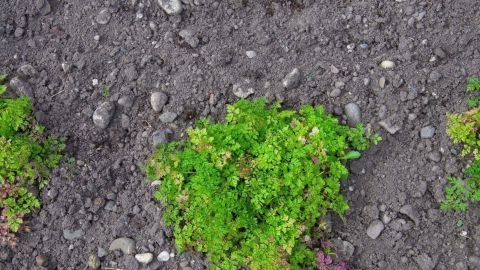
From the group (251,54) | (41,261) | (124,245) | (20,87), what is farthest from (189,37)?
(41,261)

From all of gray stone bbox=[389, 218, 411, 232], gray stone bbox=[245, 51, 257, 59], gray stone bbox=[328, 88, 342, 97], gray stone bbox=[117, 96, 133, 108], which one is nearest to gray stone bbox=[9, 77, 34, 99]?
gray stone bbox=[117, 96, 133, 108]

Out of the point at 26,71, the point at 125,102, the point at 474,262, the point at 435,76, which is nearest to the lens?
the point at 474,262

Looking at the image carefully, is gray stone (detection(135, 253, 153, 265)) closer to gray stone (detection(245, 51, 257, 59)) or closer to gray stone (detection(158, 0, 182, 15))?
gray stone (detection(245, 51, 257, 59))

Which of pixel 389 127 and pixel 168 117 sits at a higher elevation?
pixel 168 117

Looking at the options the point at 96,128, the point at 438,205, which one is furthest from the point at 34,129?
the point at 438,205

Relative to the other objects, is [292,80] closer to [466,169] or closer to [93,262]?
[466,169]

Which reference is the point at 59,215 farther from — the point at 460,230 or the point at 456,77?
the point at 456,77
